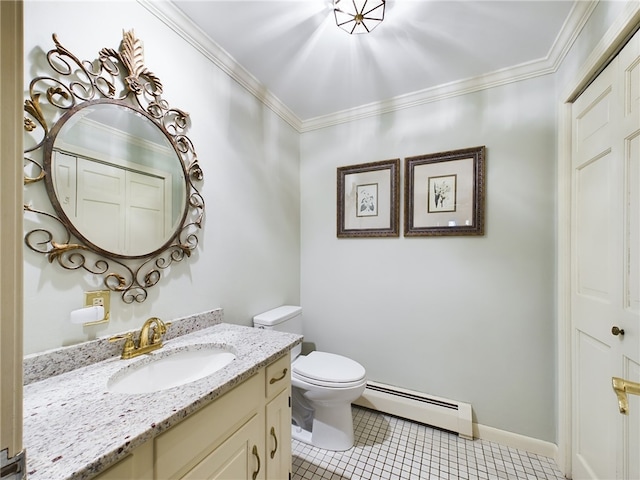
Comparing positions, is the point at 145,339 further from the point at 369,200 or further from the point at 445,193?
the point at 445,193

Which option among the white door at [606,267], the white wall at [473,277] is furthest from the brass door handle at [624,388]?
the white wall at [473,277]

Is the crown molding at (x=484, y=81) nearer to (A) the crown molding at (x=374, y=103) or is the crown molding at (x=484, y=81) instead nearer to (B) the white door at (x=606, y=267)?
(A) the crown molding at (x=374, y=103)

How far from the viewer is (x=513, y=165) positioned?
173 centimetres

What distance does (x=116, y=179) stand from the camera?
3.64ft

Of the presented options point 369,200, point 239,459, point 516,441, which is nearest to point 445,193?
point 369,200

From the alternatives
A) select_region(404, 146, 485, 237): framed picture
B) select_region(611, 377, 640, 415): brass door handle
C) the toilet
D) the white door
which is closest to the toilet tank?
the toilet

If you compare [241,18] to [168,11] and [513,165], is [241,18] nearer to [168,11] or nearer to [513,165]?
[168,11]

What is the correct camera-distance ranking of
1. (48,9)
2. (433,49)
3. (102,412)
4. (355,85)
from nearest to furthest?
(102,412) < (48,9) < (433,49) < (355,85)

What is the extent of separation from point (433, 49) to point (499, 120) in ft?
2.13

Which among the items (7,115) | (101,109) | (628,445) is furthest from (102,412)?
(628,445)

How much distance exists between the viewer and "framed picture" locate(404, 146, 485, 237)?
180 cm

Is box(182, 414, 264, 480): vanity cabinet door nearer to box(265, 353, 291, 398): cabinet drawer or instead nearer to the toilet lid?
box(265, 353, 291, 398): cabinet drawer

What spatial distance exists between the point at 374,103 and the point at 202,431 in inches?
88.6

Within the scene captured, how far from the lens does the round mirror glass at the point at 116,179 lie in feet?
3.13
